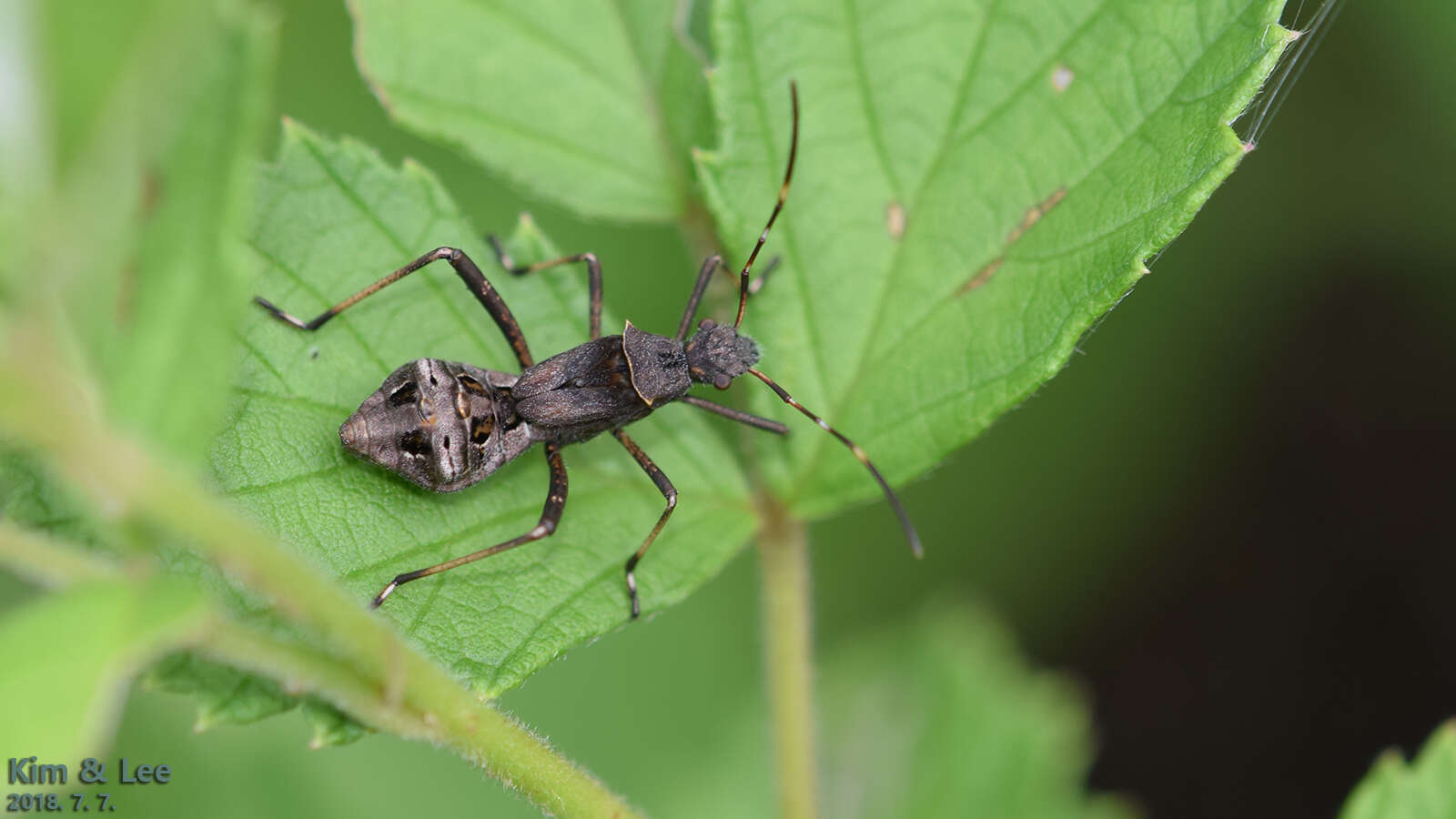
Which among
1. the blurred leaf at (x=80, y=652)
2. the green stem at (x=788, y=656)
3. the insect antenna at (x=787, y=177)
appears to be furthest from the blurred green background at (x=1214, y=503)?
the blurred leaf at (x=80, y=652)

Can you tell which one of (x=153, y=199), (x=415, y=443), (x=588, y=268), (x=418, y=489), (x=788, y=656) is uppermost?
(x=588, y=268)

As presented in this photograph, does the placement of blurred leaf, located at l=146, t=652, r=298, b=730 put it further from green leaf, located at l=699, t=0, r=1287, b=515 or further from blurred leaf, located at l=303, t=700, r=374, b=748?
green leaf, located at l=699, t=0, r=1287, b=515

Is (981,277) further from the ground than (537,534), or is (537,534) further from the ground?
(537,534)

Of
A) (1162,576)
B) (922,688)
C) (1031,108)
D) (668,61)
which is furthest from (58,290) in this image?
(1162,576)

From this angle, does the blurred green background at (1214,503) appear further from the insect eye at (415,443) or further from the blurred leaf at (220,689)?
the blurred leaf at (220,689)

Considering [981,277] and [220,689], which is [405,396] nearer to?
[220,689]

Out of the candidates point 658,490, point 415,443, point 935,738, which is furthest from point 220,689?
point 935,738

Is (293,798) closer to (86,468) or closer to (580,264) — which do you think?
(580,264)

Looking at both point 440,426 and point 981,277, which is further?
point 440,426
